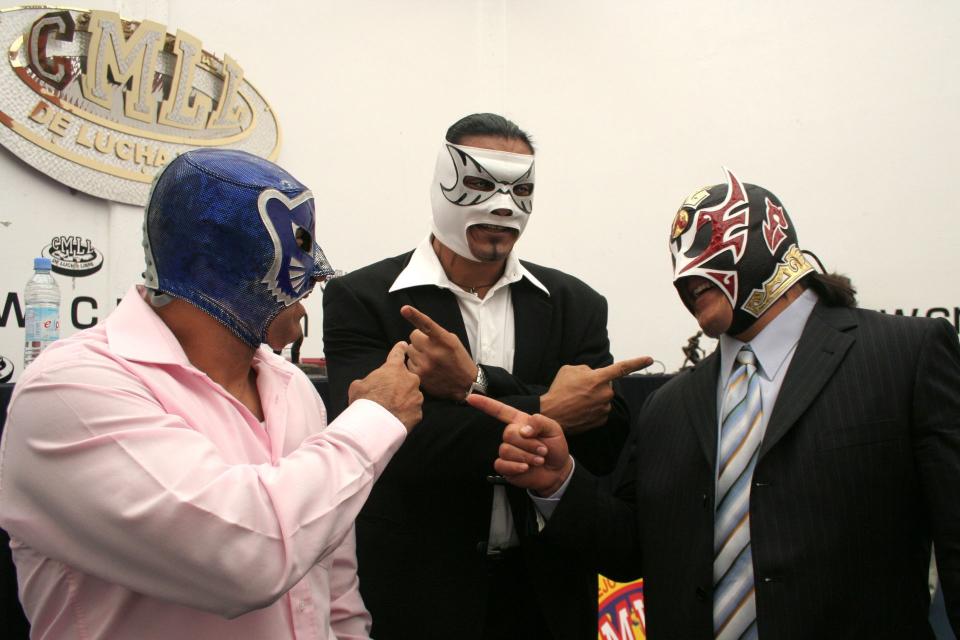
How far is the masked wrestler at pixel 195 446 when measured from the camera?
39.9 inches

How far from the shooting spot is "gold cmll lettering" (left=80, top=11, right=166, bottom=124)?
3.59 m

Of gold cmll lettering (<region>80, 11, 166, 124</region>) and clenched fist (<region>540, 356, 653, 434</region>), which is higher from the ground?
gold cmll lettering (<region>80, 11, 166, 124</region>)

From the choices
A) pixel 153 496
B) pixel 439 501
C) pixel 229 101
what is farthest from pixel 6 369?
pixel 153 496

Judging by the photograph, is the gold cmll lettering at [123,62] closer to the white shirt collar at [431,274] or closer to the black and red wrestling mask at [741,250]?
the white shirt collar at [431,274]

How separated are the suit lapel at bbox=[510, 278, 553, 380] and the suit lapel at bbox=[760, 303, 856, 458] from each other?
65 centimetres

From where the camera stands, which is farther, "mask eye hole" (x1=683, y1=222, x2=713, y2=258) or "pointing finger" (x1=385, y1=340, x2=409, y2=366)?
"mask eye hole" (x1=683, y1=222, x2=713, y2=258)

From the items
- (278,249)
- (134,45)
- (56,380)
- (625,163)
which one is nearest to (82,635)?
(56,380)

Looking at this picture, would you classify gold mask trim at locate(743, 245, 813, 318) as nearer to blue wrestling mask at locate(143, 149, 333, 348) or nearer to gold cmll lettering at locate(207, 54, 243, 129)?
blue wrestling mask at locate(143, 149, 333, 348)

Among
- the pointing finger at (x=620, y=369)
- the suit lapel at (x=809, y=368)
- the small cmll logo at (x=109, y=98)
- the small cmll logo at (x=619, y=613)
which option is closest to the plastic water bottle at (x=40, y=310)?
the small cmll logo at (x=109, y=98)

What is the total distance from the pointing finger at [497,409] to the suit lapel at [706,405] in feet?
1.33

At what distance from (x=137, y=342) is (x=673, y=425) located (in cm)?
124

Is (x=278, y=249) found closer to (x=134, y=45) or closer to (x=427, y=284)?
(x=427, y=284)

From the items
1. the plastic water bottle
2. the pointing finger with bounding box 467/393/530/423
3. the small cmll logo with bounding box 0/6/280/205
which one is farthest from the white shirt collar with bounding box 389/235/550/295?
the small cmll logo with bounding box 0/6/280/205

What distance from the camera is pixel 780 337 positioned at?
5.69 feet
